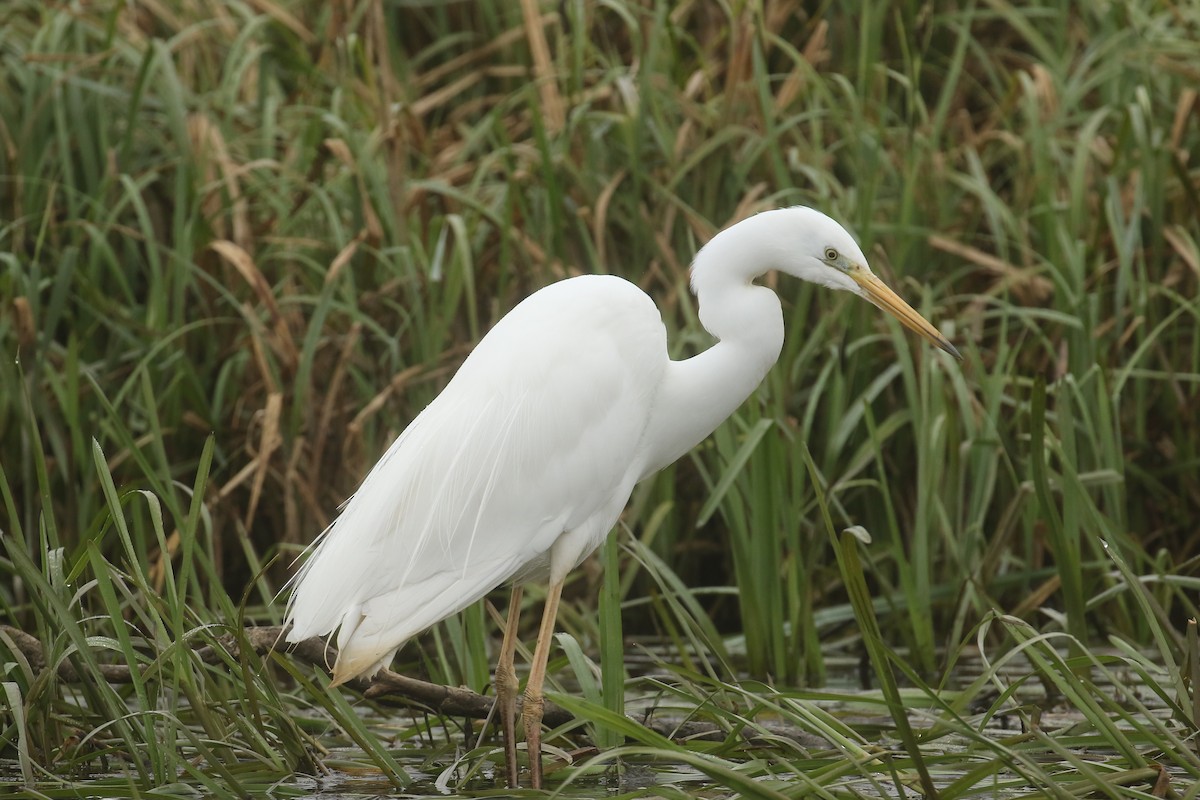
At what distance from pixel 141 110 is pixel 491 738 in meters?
2.74

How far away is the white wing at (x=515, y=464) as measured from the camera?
8.93 ft

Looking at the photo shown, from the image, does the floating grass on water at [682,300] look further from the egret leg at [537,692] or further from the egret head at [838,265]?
the egret head at [838,265]

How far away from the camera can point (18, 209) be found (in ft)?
14.5

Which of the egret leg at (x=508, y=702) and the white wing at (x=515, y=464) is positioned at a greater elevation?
the white wing at (x=515, y=464)

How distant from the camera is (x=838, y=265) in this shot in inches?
109

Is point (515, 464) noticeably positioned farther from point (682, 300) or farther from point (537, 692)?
point (682, 300)

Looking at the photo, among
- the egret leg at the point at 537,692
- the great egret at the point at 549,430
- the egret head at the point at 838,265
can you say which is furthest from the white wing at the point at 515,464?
the egret head at the point at 838,265

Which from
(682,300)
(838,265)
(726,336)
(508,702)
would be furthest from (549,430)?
(682,300)

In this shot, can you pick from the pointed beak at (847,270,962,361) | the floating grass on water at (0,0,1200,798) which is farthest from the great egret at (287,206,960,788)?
the floating grass on water at (0,0,1200,798)

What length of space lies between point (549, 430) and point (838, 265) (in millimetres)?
600

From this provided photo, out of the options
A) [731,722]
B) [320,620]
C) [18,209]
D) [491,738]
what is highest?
[18,209]

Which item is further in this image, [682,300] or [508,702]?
[682,300]

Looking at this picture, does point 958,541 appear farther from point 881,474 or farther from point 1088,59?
point 1088,59

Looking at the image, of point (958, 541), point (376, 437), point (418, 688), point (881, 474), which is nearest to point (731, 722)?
point (418, 688)
